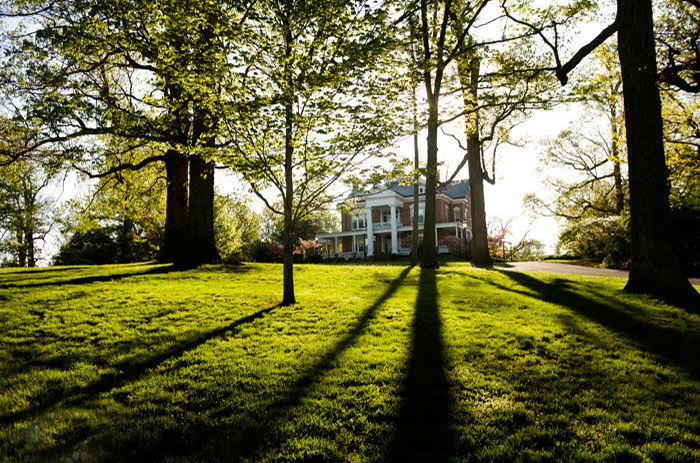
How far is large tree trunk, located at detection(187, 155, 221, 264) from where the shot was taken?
42.2ft

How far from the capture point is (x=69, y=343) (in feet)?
16.2

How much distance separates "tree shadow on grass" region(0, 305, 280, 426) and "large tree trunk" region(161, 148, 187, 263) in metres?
9.65

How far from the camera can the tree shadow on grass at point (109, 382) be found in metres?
3.09

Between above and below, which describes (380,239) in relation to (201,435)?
above

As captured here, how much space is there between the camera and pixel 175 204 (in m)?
13.9

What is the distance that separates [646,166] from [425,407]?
320 inches

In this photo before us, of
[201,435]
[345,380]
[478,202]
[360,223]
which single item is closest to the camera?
[201,435]

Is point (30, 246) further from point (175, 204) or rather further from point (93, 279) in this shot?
point (93, 279)

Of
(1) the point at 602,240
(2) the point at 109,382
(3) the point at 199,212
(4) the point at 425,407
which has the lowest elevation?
(4) the point at 425,407

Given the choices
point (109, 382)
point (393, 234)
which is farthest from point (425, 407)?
point (393, 234)

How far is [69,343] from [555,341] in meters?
7.10

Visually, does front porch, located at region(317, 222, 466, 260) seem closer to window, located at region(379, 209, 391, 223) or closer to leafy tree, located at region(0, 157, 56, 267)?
window, located at region(379, 209, 391, 223)

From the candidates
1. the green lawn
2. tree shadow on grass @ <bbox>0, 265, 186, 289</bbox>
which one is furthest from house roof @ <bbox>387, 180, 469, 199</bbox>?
the green lawn

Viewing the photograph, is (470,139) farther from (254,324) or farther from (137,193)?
(137,193)
